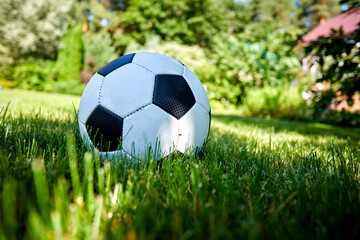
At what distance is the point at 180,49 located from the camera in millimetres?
16062

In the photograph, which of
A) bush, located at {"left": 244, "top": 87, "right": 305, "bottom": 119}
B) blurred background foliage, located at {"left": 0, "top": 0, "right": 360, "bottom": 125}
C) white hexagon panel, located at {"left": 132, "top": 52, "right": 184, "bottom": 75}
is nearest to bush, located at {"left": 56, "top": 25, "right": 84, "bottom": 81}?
blurred background foliage, located at {"left": 0, "top": 0, "right": 360, "bottom": 125}

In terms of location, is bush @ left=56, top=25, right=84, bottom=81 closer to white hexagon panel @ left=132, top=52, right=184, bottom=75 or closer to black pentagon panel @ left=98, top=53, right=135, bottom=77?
black pentagon panel @ left=98, top=53, right=135, bottom=77

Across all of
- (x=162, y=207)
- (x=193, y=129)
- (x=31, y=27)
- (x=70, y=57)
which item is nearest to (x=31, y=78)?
(x=70, y=57)

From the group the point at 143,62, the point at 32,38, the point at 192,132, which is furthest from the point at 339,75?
the point at 32,38

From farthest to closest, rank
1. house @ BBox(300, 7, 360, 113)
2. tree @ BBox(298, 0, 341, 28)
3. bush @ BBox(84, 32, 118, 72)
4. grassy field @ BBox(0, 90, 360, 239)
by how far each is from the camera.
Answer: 1. tree @ BBox(298, 0, 341, 28)
2. bush @ BBox(84, 32, 118, 72)
3. house @ BBox(300, 7, 360, 113)
4. grassy field @ BBox(0, 90, 360, 239)

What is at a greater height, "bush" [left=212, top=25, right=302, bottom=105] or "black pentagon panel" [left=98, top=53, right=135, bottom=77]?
"bush" [left=212, top=25, right=302, bottom=105]

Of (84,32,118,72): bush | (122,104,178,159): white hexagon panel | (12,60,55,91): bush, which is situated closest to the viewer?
(122,104,178,159): white hexagon panel

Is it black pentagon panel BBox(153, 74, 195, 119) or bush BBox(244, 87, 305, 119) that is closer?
black pentagon panel BBox(153, 74, 195, 119)

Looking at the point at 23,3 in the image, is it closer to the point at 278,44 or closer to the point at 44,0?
the point at 44,0

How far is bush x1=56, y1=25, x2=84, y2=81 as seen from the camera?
643 inches

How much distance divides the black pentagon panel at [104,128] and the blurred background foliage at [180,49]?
9.41 feet

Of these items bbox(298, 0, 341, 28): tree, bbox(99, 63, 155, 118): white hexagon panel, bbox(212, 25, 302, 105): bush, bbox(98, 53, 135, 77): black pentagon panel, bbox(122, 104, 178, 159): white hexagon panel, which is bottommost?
bbox(122, 104, 178, 159): white hexagon panel

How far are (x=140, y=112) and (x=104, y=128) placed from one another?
277 mm

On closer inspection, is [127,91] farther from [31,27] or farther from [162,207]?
[31,27]
